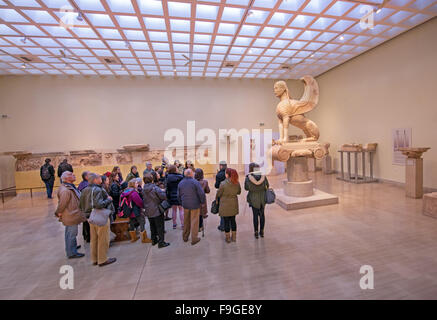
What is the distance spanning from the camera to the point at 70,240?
384 cm

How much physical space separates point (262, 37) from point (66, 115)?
10.7 meters

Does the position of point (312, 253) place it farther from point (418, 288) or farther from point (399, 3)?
point (399, 3)

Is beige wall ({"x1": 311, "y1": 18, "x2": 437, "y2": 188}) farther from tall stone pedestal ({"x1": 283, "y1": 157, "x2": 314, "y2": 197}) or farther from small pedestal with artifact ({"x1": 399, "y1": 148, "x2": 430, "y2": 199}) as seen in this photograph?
tall stone pedestal ({"x1": 283, "y1": 157, "x2": 314, "y2": 197})

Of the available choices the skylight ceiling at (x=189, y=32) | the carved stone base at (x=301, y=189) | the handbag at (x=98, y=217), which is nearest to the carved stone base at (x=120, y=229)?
the handbag at (x=98, y=217)

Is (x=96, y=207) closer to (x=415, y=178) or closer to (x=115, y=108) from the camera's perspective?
(x=415, y=178)

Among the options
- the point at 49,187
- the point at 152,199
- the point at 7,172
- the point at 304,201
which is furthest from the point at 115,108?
the point at 304,201

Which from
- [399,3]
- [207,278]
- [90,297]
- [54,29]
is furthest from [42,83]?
[399,3]

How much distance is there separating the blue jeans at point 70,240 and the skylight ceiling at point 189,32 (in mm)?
5688

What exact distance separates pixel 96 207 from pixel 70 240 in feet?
3.75

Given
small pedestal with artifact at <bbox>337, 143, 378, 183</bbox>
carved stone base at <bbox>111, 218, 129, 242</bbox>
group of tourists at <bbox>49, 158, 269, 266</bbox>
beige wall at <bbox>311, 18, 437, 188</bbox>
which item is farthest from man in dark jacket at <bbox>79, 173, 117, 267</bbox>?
beige wall at <bbox>311, 18, 437, 188</bbox>

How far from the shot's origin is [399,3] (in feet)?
19.8

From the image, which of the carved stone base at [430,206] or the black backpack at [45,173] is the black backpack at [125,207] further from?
the carved stone base at [430,206]

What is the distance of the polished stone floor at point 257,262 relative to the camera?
2.81 metres

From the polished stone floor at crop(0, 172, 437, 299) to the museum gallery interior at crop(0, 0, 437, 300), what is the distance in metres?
0.03
